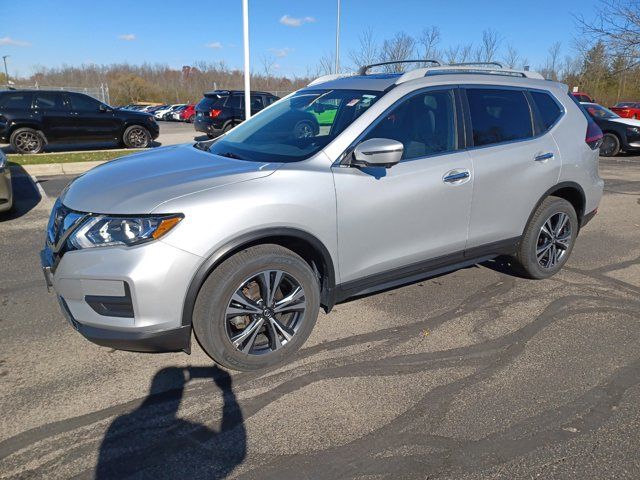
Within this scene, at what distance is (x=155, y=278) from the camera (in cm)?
254

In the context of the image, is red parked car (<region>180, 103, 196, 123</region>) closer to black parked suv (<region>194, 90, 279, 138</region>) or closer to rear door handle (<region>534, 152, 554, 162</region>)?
black parked suv (<region>194, 90, 279, 138</region>)

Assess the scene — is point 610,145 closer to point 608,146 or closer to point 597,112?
point 608,146

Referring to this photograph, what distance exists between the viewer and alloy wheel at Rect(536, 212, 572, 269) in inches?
175

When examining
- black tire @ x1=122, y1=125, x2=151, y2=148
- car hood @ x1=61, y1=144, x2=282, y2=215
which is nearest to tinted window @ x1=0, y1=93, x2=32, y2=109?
black tire @ x1=122, y1=125, x2=151, y2=148

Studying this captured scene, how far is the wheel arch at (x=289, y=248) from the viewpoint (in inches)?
105

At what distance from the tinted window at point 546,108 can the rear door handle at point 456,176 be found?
1166 millimetres

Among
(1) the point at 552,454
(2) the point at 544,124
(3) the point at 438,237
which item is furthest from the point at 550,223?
(1) the point at 552,454

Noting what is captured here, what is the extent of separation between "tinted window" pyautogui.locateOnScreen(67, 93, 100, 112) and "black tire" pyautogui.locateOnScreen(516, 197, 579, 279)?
12692 millimetres

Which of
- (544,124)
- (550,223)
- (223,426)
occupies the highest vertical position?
(544,124)

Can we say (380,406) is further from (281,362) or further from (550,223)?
(550,223)

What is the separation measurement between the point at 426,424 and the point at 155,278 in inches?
64.3

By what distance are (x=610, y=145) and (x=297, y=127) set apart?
14617mm

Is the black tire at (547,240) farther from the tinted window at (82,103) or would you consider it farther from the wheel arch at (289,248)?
the tinted window at (82,103)

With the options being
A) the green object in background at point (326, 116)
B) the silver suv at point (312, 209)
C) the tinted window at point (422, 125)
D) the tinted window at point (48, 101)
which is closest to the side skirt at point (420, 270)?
the silver suv at point (312, 209)
